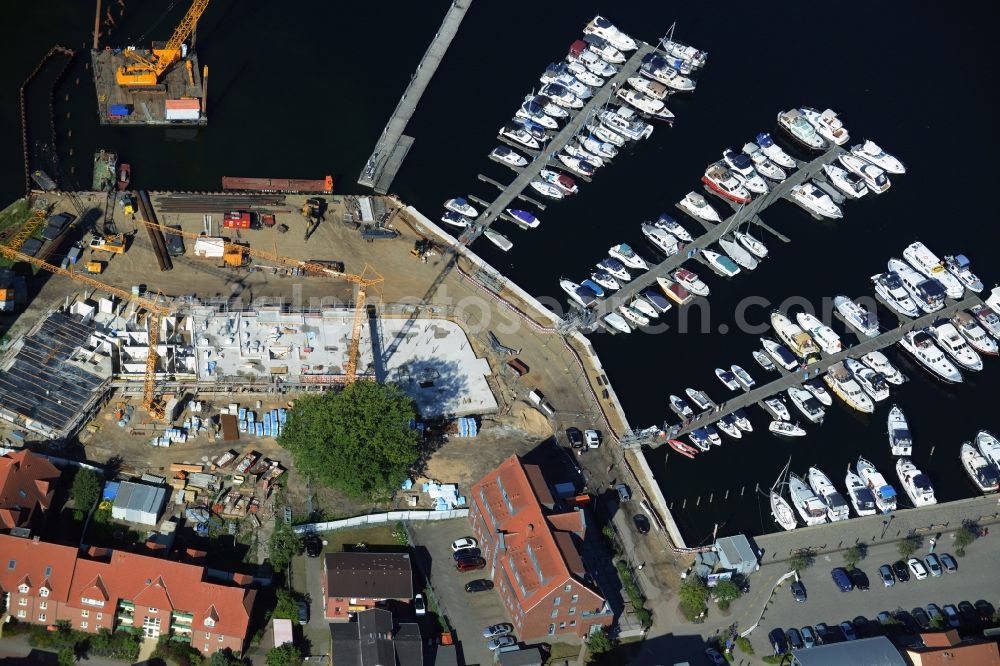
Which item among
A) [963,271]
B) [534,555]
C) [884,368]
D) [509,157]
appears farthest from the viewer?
[509,157]

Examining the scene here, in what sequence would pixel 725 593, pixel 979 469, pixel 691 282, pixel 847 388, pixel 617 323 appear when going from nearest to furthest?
pixel 725 593
pixel 979 469
pixel 847 388
pixel 617 323
pixel 691 282

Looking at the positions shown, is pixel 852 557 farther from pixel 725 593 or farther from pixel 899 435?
pixel 899 435

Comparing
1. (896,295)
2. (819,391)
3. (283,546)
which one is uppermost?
(896,295)

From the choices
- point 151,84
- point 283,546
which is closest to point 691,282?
point 283,546

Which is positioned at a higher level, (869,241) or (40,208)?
(869,241)

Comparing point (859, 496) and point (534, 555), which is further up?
point (859, 496)

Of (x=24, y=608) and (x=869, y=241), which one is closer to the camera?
→ (x=24, y=608)

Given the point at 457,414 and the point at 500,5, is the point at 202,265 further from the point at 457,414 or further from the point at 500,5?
the point at 500,5

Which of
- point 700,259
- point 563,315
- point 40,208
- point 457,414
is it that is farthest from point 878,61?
point 40,208
